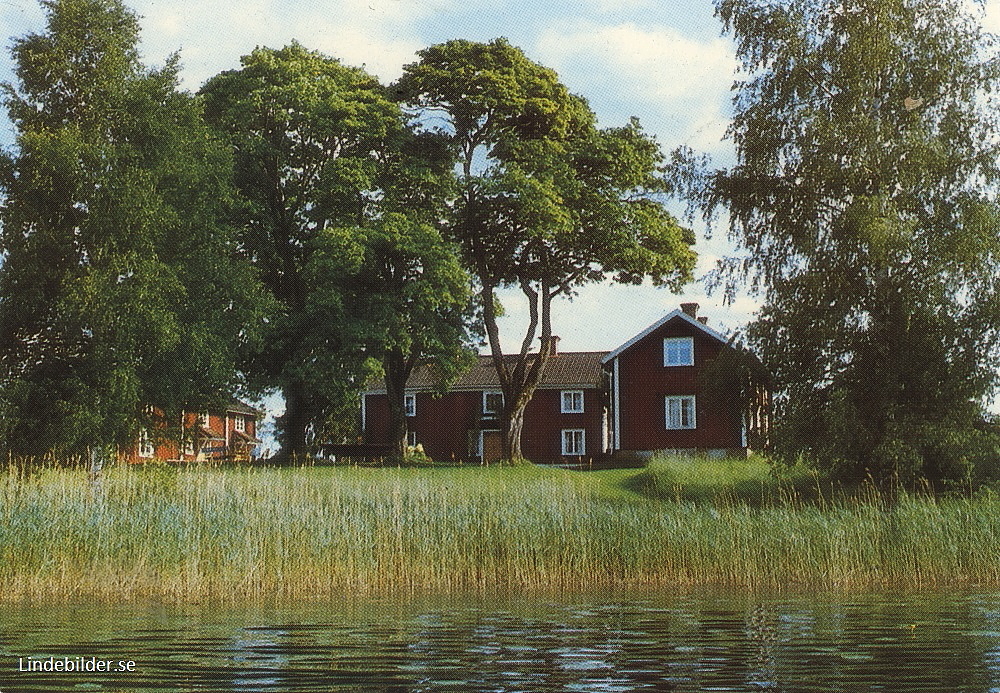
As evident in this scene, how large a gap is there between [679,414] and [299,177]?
64.8ft

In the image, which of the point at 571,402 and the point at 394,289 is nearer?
the point at 394,289

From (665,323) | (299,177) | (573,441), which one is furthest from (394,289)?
(573,441)

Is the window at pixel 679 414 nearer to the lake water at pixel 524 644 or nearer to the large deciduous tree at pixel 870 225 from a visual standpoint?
the large deciduous tree at pixel 870 225

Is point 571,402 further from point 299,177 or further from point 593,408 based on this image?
point 299,177

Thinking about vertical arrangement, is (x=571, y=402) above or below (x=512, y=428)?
above

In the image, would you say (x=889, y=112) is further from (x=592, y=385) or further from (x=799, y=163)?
(x=592, y=385)

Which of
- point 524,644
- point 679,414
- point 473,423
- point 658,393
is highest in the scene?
point 658,393

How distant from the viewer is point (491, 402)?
201 ft

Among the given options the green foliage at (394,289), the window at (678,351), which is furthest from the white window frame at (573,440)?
the green foliage at (394,289)

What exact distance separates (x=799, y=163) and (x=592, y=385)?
104 feet

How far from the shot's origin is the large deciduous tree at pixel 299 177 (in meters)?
43.1

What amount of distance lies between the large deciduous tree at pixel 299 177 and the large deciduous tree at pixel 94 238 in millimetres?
12971

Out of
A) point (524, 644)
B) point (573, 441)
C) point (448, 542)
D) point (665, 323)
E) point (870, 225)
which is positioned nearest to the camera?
point (524, 644)

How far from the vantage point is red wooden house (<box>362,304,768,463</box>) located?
5184cm
